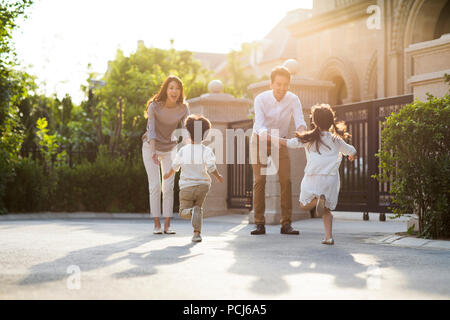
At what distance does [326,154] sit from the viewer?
7.03 m

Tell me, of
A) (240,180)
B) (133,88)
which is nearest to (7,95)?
(240,180)

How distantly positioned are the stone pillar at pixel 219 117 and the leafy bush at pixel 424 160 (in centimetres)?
591

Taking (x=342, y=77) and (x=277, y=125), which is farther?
(x=342, y=77)

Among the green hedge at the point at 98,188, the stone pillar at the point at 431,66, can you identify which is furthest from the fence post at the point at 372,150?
the green hedge at the point at 98,188

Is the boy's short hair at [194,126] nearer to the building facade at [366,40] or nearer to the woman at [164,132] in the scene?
the woman at [164,132]

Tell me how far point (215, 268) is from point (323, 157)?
250cm

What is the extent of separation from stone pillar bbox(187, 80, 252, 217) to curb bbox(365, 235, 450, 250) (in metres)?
5.68

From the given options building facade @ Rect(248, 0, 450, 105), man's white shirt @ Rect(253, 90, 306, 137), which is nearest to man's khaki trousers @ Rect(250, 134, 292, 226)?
man's white shirt @ Rect(253, 90, 306, 137)

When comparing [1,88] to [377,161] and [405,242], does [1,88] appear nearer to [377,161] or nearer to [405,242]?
[377,161]

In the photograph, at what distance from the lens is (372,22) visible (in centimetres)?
2062

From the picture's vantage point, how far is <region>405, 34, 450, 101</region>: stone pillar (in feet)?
25.3

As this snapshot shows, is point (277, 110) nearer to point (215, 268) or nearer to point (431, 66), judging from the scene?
point (431, 66)

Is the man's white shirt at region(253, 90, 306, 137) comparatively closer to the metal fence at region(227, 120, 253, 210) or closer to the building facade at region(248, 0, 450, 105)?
the metal fence at region(227, 120, 253, 210)

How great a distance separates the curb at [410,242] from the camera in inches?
258
